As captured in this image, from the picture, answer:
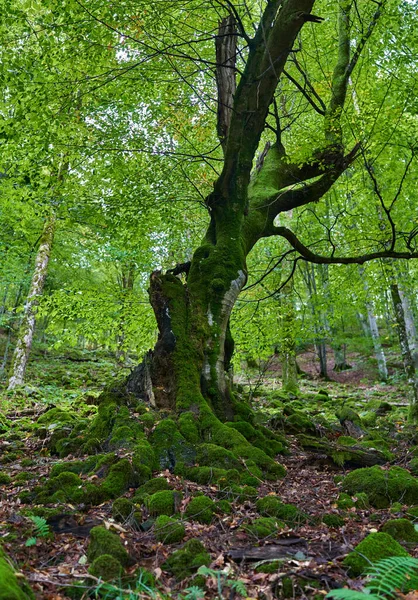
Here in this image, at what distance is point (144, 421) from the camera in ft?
16.3

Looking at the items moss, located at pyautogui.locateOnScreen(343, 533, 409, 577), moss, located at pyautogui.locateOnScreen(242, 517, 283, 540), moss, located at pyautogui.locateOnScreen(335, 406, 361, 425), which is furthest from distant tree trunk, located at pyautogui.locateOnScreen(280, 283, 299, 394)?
moss, located at pyautogui.locateOnScreen(343, 533, 409, 577)

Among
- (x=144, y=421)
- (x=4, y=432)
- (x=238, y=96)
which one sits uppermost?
(x=238, y=96)

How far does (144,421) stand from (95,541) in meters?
2.32

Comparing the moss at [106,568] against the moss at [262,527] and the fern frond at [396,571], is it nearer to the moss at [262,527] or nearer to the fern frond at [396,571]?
the moss at [262,527]

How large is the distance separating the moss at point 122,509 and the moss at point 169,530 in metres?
Result: 0.34

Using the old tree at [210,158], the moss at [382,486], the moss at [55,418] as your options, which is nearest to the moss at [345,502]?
the moss at [382,486]

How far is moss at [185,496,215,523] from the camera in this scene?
334cm

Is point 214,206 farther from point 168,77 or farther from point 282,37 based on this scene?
point 168,77

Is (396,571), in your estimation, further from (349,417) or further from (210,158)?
(210,158)

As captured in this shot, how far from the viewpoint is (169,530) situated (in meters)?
2.97

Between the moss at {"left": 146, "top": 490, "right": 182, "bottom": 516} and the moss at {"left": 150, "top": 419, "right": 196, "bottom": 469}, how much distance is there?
81cm

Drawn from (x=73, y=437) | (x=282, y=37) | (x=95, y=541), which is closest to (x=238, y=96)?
(x=282, y=37)

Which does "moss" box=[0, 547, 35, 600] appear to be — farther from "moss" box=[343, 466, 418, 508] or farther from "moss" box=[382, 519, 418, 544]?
"moss" box=[343, 466, 418, 508]

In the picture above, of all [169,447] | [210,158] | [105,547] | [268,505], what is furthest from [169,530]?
[210,158]
